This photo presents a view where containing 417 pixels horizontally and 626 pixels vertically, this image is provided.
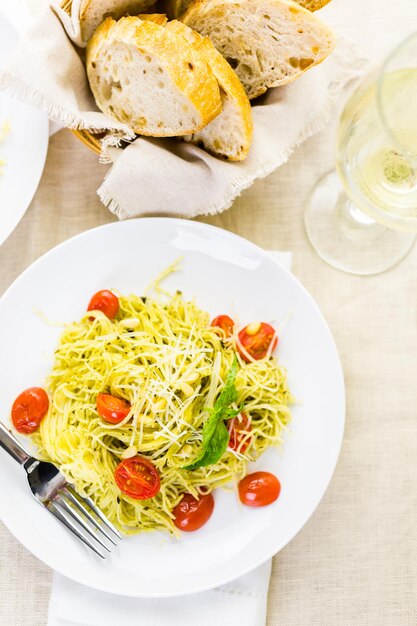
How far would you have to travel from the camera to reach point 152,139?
2.08 m

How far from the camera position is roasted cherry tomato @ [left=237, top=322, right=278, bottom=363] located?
211 cm

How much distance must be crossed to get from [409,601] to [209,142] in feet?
5.35

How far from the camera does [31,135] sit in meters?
2.13

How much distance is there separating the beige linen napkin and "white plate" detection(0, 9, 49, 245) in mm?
201

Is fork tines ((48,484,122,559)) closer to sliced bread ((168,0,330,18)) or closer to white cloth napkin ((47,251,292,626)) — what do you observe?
white cloth napkin ((47,251,292,626))

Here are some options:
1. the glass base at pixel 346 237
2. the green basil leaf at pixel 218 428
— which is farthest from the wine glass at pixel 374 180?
the green basil leaf at pixel 218 428

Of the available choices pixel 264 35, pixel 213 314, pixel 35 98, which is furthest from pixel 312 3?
pixel 213 314

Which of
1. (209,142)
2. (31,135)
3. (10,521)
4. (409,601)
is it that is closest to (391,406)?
(409,601)

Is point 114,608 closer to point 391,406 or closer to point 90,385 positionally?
point 90,385

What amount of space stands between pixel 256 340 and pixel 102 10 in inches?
42.4

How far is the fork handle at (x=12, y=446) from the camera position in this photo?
2002 millimetres

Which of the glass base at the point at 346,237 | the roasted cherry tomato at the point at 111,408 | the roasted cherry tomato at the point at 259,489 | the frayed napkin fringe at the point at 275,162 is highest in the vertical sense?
the frayed napkin fringe at the point at 275,162

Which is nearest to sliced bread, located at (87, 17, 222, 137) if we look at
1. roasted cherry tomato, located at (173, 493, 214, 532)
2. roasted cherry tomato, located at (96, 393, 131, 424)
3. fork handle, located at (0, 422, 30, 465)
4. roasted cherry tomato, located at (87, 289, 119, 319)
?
roasted cherry tomato, located at (87, 289, 119, 319)

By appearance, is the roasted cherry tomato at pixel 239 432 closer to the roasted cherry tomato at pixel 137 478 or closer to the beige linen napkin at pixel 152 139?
the roasted cherry tomato at pixel 137 478
